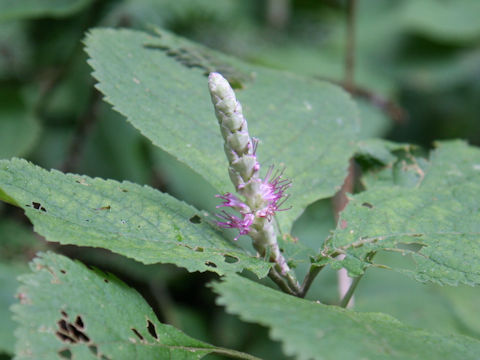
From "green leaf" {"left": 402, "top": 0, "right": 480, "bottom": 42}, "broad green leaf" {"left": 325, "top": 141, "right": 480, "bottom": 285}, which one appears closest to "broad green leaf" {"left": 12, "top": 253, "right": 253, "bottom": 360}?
"broad green leaf" {"left": 325, "top": 141, "right": 480, "bottom": 285}

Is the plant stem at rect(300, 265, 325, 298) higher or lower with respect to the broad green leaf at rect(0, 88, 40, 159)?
higher

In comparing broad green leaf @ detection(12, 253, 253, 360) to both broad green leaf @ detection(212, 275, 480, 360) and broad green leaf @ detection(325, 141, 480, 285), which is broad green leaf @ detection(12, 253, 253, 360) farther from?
broad green leaf @ detection(325, 141, 480, 285)

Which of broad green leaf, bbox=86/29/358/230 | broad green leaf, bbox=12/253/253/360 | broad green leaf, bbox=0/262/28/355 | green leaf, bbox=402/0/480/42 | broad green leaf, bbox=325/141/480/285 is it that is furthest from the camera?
green leaf, bbox=402/0/480/42

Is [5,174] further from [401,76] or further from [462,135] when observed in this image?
[401,76]

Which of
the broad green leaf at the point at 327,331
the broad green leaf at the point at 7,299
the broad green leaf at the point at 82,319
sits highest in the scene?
the broad green leaf at the point at 327,331

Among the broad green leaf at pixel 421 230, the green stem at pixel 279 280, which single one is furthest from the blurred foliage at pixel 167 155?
the broad green leaf at pixel 421 230

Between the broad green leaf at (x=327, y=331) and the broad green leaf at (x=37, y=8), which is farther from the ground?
the broad green leaf at (x=327, y=331)

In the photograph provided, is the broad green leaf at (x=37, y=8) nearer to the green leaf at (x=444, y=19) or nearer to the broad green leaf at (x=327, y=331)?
the broad green leaf at (x=327, y=331)

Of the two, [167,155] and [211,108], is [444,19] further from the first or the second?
[211,108]
